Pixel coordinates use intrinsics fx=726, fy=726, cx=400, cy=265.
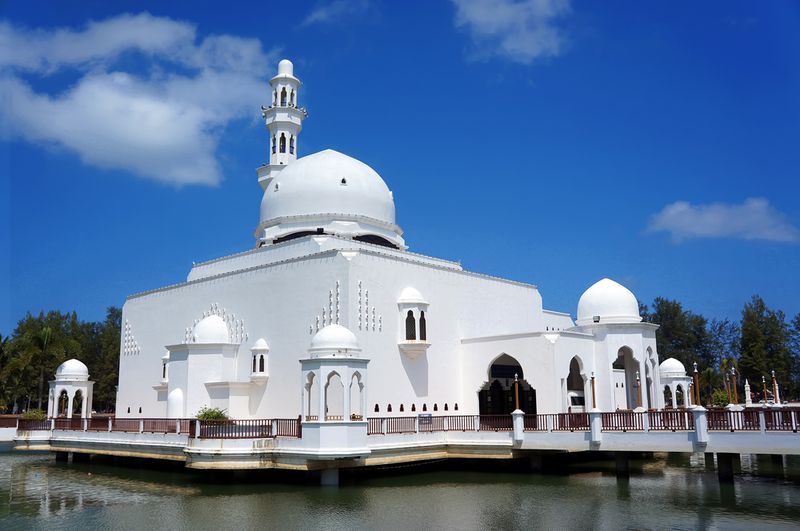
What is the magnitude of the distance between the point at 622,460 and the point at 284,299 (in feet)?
41.2

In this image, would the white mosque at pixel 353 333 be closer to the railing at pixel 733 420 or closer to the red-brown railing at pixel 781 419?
the railing at pixel 733 420

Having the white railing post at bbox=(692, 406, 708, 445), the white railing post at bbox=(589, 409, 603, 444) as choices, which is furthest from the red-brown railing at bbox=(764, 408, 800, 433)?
the white railing post at bbox=(589, 409, 603, 444)

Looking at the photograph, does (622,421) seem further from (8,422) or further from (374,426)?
(8,422)

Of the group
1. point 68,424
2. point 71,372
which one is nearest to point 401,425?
point 68,424

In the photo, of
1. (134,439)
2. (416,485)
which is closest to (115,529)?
(416,485)

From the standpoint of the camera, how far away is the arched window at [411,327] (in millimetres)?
25562

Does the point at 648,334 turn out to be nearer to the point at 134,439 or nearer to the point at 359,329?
the point at 359,329

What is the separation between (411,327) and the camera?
25688mm

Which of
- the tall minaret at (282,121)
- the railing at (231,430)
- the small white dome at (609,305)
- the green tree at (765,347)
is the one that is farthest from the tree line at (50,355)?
the green tree at (765,347)

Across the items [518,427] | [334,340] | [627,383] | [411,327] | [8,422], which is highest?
[411,327]

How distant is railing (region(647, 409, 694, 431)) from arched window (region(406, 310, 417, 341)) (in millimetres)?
8695

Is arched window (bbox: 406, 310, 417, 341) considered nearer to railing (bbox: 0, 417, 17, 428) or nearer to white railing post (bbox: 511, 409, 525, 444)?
white railing post (bbox: 511, 409, 525, 444)

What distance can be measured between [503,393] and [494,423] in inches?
209

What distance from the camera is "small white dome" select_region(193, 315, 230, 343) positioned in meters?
26.5
